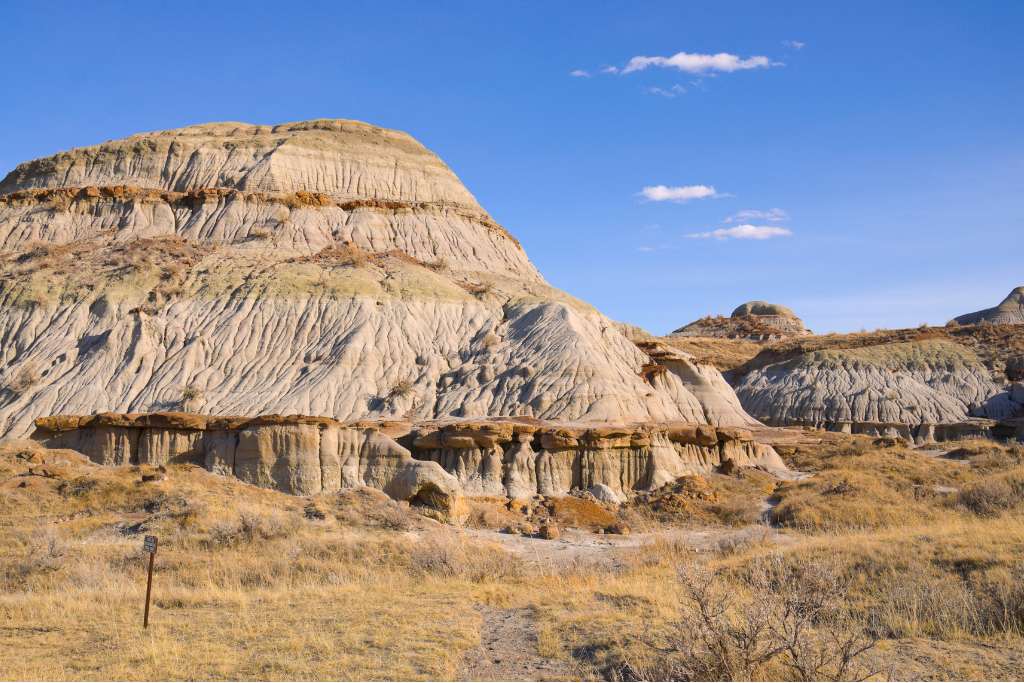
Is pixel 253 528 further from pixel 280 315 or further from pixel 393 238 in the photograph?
pixel 393 238

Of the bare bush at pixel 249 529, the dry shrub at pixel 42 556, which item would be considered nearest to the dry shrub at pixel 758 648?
the bare bush at pixel 249 529

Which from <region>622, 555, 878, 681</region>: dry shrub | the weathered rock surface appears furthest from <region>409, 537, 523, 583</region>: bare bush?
the weathered rock surface

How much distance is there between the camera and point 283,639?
11531mm

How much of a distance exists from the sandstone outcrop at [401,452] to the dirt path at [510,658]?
13.3m

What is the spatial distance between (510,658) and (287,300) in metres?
34.8

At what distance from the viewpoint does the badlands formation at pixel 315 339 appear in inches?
1211

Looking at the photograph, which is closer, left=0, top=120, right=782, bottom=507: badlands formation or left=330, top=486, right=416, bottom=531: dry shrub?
left=330, top=486, right=416, bottom=531: dry shrub

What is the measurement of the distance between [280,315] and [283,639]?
32529 mm

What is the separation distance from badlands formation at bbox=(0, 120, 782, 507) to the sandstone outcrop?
8cm

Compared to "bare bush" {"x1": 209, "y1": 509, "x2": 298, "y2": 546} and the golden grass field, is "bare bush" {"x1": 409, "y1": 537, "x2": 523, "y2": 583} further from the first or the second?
"bare bush" {"x1": 209, "y1": 509, "x2": 298, "y2": 546}

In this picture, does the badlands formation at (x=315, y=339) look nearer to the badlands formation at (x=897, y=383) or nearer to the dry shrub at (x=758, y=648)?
the dry shrub at (x=758, y=648)

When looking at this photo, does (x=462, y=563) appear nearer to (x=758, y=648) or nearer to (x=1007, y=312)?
(x=758, y=648)

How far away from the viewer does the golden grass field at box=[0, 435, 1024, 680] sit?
10.5m

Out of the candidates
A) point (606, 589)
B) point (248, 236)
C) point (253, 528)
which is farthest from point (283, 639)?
point (248, 236)
